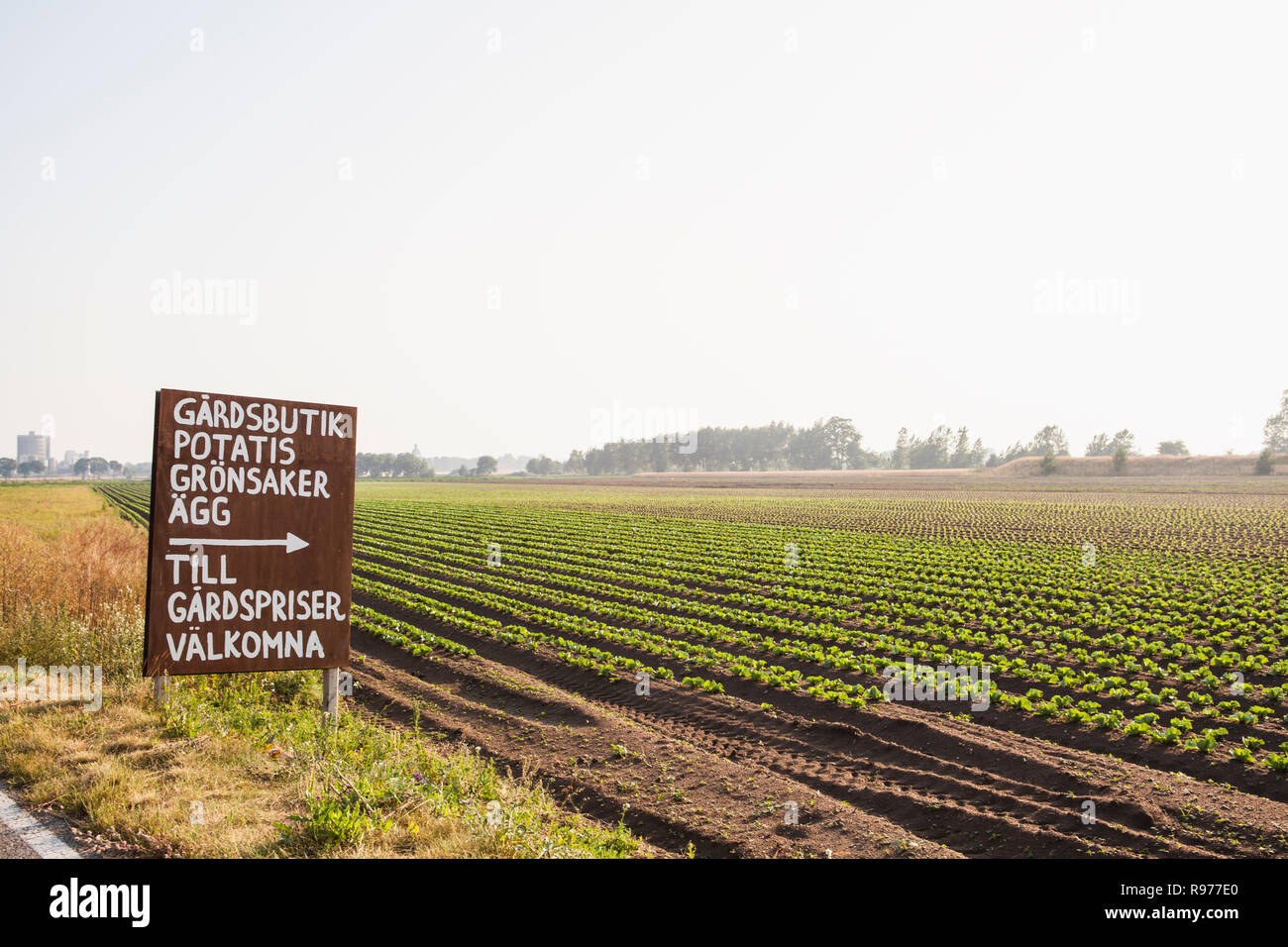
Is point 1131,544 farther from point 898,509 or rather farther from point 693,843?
point 693,843

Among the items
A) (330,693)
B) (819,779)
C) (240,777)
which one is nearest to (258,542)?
(330,693)

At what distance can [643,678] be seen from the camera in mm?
11188

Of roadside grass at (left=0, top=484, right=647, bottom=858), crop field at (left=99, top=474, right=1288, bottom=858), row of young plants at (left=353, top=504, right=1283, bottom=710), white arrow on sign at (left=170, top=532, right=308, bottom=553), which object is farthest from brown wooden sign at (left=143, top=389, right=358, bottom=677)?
row of young plants at (left=353, top=504, right=1283, bottom=710)

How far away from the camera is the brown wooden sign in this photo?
6.63m

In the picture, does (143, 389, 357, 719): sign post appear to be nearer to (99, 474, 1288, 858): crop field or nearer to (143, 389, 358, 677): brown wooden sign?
(143, 389, 358, 677): brown wooden sign

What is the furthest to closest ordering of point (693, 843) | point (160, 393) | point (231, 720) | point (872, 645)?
1. point (872, 645)
2. point (231, 720)
3. point (160, 393)
4. point (693, 843)

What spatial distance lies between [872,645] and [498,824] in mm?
9537

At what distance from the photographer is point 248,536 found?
6926mm

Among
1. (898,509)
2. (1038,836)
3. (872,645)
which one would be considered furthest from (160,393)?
(898,509)

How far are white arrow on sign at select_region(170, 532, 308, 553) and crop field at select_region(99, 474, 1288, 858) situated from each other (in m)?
2.77

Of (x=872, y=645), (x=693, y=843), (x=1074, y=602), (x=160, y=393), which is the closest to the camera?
(x=693, y=843)

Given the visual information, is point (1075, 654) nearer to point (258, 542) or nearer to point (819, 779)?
point (819, 779)

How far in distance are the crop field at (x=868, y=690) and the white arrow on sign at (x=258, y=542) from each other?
277 cm

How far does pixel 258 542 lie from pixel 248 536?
3.7 inches
